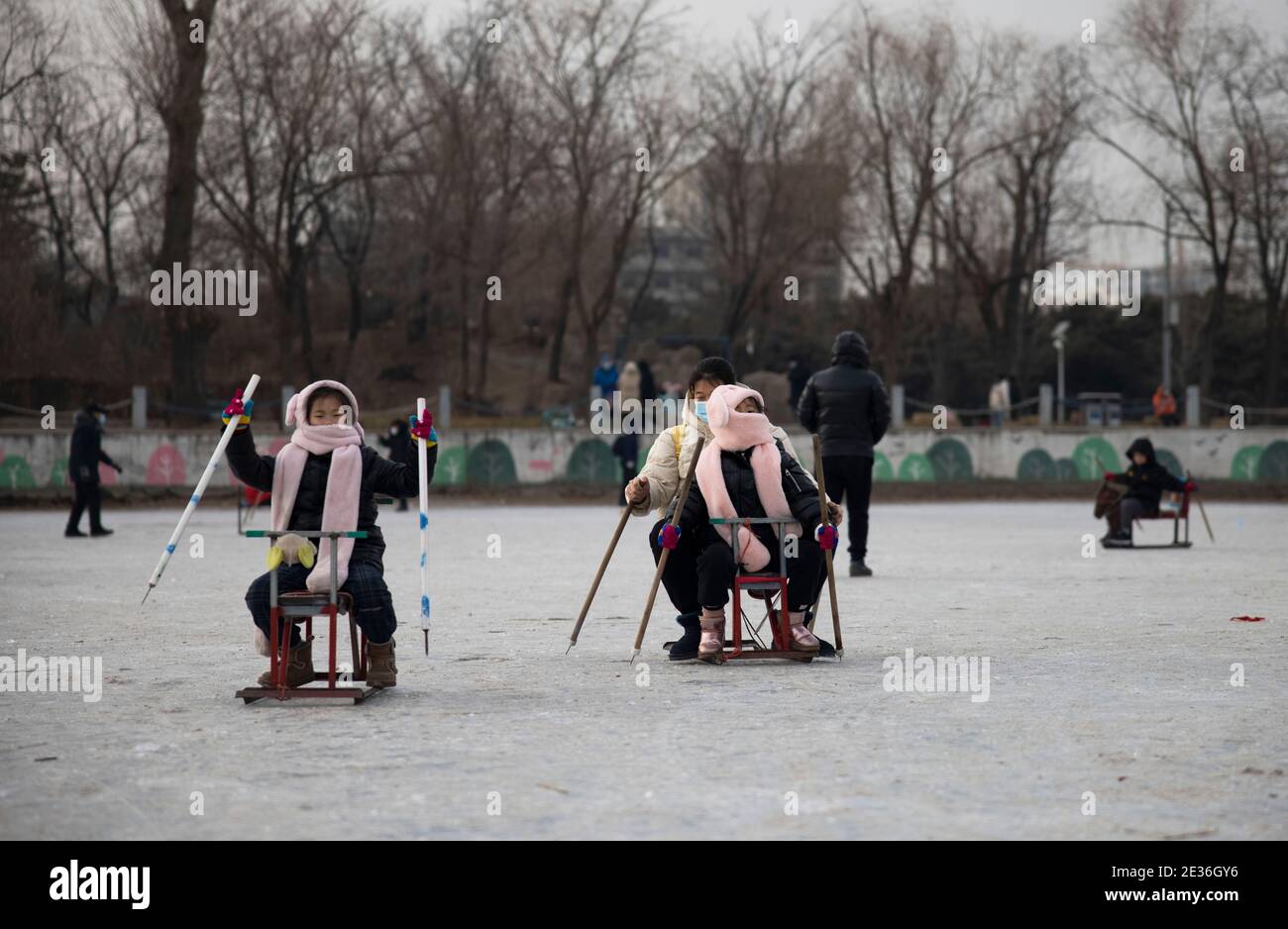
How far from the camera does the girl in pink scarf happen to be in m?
8.09

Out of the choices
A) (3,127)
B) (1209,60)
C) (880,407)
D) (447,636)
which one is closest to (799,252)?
(1209,60)

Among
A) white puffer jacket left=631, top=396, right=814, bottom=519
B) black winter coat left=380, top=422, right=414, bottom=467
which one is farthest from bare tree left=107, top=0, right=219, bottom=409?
white puffer jacket left=631, top=396, right=814, bottom=519

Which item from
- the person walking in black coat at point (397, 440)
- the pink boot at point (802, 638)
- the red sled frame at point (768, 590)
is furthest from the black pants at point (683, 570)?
the person walking in black coat at point (397, 440)

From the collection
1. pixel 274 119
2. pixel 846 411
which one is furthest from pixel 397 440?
pixel 846 411

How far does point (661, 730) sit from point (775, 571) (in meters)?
2.16

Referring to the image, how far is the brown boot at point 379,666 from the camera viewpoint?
711 centimetres

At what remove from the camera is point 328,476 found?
7160mm

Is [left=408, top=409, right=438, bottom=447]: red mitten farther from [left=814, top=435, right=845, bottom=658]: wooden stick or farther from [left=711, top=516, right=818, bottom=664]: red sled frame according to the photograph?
[left=814, top=435, right=845, bottom=658]: wooden stick

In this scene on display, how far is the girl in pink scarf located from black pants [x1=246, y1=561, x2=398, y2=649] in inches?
64.4

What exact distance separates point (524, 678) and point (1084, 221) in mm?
38734
